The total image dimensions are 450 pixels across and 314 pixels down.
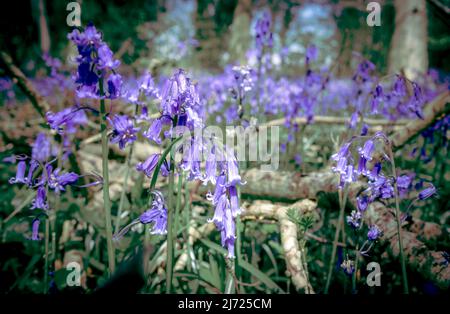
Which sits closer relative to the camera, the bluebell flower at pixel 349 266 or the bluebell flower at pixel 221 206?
the bluebell flower at pixel 221 206

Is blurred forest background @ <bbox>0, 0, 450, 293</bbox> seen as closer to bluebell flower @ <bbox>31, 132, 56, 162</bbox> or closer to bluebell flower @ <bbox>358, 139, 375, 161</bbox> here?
bluebell flower @ <bbox>31, 132, 56, 162</bbox>

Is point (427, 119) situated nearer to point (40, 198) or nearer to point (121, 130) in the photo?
point (121, 130)

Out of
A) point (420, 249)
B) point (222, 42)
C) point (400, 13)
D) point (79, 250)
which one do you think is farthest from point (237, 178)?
point (222, 42)

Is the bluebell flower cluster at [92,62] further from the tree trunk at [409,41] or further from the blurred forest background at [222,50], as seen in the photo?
the tree trunk at [409,41]

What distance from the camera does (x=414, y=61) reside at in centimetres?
1097

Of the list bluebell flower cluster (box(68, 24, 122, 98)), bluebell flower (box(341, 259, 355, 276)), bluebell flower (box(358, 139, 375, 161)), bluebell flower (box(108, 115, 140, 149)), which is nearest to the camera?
bluebell flower cluster (box(68, 24, 122, 98))

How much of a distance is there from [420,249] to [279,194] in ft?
3.32

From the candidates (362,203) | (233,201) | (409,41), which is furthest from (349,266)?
(409,41)

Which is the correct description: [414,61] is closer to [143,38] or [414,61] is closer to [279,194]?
[279,194]

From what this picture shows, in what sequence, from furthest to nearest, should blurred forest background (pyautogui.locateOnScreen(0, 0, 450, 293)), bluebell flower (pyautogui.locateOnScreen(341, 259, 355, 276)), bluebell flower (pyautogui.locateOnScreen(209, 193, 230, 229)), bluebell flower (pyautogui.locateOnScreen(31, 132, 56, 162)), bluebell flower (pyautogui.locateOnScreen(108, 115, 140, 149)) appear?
1. bluebell flower (pyautogui.locateOnScreen(31, 132, 56, 162))
2. blurred forest background (pyautogui.locateOnScreen(0, 0, 450, 293))
3. bluebell flower (pyautogui.locateOnScreen(341, 259, 355, 276))
4. bluebell flower (pyautogui.locateOnScreen(108, 115, 140, 149))
5. bluebell flower (pyautogui.locateOnScreen(209, 193, 230, 229))

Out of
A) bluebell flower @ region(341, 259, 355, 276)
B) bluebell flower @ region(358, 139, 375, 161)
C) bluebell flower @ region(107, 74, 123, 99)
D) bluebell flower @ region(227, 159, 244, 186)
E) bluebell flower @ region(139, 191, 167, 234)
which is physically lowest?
bluebell flower @ region(341, 259, 355, 276)

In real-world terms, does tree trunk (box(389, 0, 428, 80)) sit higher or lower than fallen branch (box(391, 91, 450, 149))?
higher

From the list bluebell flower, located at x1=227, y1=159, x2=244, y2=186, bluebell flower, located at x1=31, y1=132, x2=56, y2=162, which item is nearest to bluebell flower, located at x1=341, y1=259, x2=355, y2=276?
bluebell flower, located at x1=227, y1=159, x2=244, y2=186

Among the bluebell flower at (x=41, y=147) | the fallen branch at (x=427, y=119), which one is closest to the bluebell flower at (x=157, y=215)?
the bluebell flower at (x=41, y=147)
